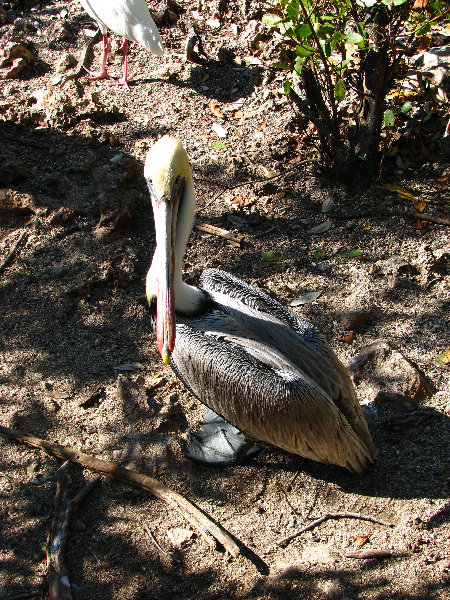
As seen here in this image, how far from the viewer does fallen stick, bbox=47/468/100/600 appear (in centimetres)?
274

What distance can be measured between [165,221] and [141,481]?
54.4 inches

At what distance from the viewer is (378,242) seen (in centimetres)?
457

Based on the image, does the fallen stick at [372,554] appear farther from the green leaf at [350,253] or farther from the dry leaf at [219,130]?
the dry leaf at [219,130]

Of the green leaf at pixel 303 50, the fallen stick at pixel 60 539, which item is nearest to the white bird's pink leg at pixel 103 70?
the green leaf at pixel 303 50

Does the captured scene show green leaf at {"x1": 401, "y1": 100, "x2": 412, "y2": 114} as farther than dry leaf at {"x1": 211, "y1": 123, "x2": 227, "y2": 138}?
No

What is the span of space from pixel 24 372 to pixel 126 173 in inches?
75.5

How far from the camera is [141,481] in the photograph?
3182 mm

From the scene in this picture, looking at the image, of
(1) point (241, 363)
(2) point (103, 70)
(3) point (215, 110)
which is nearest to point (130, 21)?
(2) point (103, 70)

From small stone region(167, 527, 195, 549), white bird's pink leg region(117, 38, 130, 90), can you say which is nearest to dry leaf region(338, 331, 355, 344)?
small stone region(167, 527, 195, 549)

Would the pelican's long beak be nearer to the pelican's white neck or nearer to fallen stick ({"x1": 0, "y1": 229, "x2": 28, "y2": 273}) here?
the pelican's white neck

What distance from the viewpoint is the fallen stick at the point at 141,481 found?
9.74 feet

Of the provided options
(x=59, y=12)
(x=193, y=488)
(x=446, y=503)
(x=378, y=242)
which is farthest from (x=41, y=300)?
(x=59, y=12)

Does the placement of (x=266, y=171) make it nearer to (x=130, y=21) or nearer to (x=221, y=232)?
(x=221, y=232)

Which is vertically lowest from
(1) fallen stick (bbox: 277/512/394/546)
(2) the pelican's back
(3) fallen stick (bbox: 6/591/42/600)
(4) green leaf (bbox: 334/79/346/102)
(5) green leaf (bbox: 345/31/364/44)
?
(1) fallen stick (bbox: 277/512/394/546)
